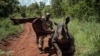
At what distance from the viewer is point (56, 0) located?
4838cm

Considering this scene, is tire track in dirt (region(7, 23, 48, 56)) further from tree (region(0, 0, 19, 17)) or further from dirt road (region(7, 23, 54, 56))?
tree (region(0, 0, 19, 17))

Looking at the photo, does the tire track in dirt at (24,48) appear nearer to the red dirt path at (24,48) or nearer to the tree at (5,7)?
the red dirt path at (24,48)

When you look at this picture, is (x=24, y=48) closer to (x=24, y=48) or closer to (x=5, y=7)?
(x=24, y=48)

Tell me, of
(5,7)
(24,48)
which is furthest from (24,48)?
(5,7)

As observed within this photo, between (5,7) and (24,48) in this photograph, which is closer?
(24,48)

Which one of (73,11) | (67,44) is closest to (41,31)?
(67,44)

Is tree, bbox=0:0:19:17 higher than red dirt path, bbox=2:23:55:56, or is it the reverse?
red dirt path, bbox=2:23:55:56

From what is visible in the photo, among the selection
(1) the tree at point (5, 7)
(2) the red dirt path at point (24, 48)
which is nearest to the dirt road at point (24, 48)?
(2) the red dirt path at point (24, 48)

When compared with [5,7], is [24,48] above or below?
above

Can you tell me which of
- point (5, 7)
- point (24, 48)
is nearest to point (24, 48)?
point (24, 48)

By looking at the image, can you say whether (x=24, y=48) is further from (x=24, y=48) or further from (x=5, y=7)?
(x=5, y=7)

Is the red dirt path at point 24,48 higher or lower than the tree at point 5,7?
higher

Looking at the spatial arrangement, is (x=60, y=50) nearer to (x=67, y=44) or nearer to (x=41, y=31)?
(x=67, y=44)

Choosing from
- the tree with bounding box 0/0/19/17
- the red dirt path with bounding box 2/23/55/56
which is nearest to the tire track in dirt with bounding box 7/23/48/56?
the red dirt path with bounding box 2/23/55/56
